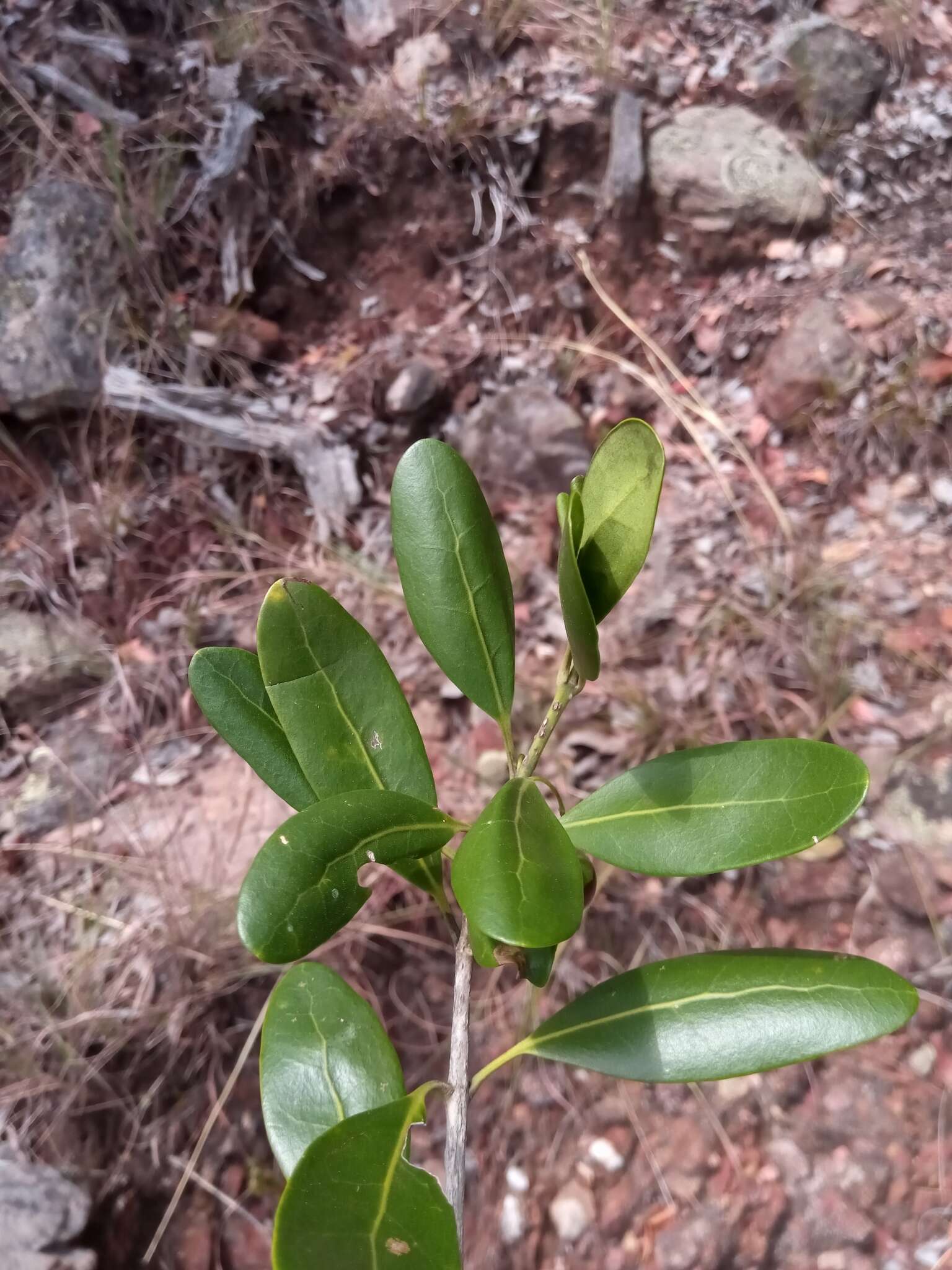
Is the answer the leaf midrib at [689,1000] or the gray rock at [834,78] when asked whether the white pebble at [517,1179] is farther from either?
the gray rock at [834,78]

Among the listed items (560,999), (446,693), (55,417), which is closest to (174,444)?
(55,417)

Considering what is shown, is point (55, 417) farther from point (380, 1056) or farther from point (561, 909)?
point (561, 909)

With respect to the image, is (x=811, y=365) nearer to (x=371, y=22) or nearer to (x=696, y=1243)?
(x=371, y=22)

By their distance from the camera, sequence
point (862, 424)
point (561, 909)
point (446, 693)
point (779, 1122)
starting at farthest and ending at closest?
point (862, 424), point (446, 693), point (779, 1122), point (561, 909)

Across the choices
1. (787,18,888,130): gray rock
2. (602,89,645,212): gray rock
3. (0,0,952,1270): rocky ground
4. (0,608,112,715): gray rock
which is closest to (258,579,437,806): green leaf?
(0,0,952,1270): rocky ground

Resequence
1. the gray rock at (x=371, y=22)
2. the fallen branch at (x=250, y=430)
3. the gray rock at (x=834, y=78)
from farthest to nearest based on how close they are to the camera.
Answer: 1. the gray rock at (x=371, y=22)
2. the gray rock at (x=834, y=78)
3. the fallen branch at (x=250, y=430)

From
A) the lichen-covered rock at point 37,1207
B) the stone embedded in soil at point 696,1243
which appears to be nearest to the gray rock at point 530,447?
the stone embedded in soil at point 696,1243
